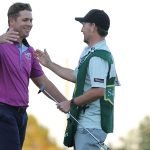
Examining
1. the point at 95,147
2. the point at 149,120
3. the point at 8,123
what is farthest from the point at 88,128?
the point at 149,120

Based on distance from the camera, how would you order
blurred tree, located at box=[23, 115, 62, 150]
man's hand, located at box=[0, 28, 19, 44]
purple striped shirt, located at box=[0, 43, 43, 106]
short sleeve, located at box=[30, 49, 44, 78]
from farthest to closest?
1. blurred tree, located at box=[23, 115, 62, 150]
2. short sleeve, located at box=[30, 49, 44, 78]
3. purple striped shirt, located at box=[0, 43, 43, 106]
4. man's hand, located at box=[0, 28, 19, 44]

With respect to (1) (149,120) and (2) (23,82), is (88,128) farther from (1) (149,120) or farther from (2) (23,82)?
(1) (149,120)

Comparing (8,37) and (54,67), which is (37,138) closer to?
(54,67)

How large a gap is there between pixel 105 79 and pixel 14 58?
2.90 ft

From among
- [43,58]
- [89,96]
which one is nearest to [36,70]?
[43,58]

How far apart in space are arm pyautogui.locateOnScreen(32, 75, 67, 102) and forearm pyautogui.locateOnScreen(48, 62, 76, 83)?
123 millimetres

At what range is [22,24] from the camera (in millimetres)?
9227

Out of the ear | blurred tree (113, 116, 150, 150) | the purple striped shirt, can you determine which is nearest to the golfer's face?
the ear

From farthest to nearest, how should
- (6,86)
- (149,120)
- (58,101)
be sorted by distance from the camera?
(149,120) < (58,101) < (6,86)

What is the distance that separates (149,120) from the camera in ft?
150

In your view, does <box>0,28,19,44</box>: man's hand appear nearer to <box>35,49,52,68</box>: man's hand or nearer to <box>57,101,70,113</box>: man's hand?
<box>35,49,52,68</box>: man's hand

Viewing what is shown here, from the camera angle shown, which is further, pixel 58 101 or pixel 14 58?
pixel 58 101

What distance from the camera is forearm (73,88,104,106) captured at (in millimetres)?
8984

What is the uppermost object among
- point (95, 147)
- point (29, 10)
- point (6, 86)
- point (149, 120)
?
point (29, 10)
